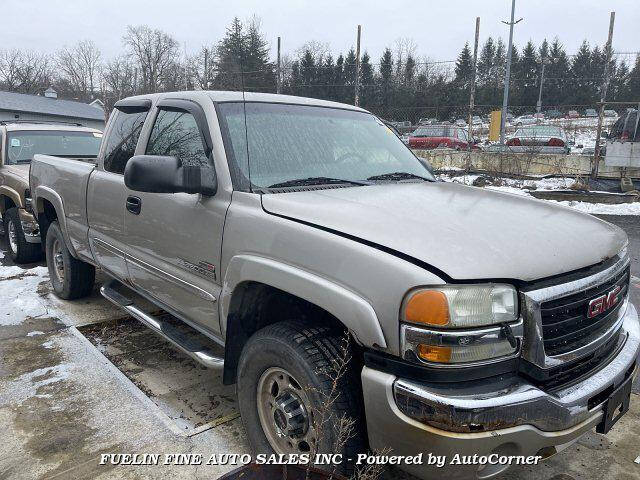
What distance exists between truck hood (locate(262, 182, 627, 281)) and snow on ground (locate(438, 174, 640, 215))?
7447 millimetres

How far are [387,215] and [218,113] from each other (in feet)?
4.22

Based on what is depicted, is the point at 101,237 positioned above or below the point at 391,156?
below

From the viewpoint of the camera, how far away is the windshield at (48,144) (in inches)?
272

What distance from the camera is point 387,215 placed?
2.25 metres

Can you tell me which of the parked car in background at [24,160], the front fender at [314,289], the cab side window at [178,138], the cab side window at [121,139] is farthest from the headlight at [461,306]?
the parked car in background at [24,160]

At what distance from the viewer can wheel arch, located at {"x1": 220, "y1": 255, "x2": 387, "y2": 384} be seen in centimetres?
191

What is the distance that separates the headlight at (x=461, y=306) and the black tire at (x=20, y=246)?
19.6ft

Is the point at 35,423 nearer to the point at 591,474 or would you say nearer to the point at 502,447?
the point at 502,447

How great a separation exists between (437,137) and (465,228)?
2073 centimetres

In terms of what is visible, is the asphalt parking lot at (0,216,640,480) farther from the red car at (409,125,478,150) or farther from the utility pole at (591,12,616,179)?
the red car at (409,125,478,150)

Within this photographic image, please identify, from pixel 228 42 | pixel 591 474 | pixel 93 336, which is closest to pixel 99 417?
pixel 93 336

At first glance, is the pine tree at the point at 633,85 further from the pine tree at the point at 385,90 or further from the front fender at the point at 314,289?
the front fender at the point at 314,289

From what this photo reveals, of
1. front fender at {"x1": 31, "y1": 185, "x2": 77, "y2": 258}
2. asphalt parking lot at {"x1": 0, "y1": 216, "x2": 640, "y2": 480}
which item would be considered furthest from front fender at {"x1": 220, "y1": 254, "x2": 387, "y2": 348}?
front fender at {"x1": 31, "y1": 185, "x2": 77, "y2": 258}

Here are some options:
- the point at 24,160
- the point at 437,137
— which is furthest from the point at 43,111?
the point at 24,160
